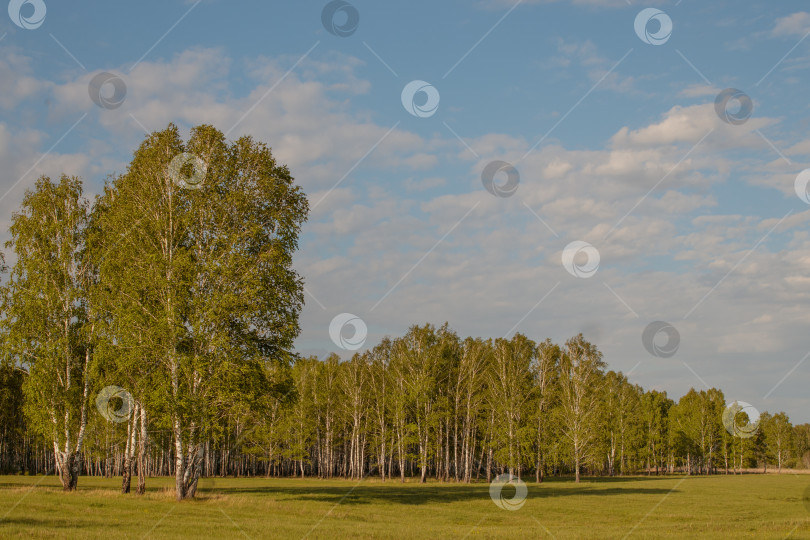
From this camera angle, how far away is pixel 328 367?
9512cm

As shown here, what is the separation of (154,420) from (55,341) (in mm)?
9611

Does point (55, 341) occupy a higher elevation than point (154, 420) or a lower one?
higher

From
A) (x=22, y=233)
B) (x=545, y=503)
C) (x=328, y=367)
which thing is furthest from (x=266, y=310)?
(x=328, y=367)

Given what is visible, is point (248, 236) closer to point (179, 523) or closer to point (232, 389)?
point (232, 389)

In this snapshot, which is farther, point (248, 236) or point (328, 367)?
point (328, 367)
